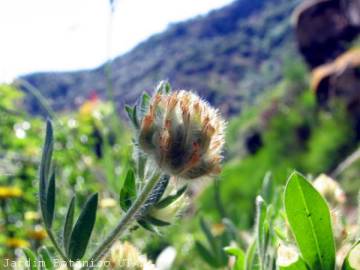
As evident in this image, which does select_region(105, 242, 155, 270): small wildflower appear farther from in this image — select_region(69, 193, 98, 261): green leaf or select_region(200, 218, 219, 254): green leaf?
select_region(200, 218, 219, 254): green leaf

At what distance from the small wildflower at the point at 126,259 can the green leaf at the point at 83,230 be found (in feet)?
0.11

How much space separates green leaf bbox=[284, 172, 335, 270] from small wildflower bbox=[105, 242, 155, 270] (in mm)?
165

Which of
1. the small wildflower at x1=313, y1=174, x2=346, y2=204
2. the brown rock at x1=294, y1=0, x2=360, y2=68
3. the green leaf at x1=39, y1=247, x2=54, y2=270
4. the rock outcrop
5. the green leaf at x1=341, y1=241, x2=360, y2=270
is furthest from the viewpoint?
the brown rock at x1=294, y1=0, x2=360, y2=68

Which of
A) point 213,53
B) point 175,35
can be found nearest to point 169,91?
point 213,53

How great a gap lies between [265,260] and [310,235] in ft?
0.26

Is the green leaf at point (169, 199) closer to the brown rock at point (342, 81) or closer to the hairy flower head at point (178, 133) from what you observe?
the hairy flower head at point (178, 133)

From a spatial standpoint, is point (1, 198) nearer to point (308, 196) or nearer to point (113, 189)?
point (113, 189)

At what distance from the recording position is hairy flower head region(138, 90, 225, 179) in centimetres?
61

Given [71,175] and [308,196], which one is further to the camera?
[71,175]

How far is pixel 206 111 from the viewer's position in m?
0.63

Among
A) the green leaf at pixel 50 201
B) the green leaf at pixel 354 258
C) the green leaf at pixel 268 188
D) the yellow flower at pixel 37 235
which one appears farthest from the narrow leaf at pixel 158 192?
the yellow flower at pixel 37 235

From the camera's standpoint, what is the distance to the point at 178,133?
61 centimetres

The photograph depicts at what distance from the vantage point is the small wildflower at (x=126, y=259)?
0.61 metres

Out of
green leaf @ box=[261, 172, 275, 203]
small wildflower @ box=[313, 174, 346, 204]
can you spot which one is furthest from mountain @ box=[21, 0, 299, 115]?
small wildflower @ box=[313, 174, 346, 204]
